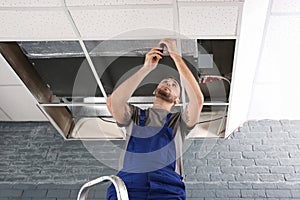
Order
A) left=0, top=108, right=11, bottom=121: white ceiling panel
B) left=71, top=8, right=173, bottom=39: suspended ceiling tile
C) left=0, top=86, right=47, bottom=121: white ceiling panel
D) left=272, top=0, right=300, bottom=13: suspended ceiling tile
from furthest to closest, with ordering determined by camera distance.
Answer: left=0, top=108, right=11, bottom=121: white ceiling panel → left=0, top=86, right=47, bottom=121: white ceiling panel → left=272, top=0, right=300, bottom=13: suspended ceiling tile → left=71, top=8, right=173, bottom=39: suspended ceiling tile

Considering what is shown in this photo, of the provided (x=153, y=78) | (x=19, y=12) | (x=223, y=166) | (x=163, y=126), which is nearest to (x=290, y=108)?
(x=223, y=166)

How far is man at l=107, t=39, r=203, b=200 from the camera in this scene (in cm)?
158

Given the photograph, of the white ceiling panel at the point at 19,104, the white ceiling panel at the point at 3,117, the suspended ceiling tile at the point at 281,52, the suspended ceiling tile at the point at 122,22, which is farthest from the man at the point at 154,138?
the white ceiling panel at the point at 3,117

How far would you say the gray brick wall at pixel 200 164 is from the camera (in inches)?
116

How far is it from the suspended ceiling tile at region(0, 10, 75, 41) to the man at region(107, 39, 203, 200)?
0.52 metres

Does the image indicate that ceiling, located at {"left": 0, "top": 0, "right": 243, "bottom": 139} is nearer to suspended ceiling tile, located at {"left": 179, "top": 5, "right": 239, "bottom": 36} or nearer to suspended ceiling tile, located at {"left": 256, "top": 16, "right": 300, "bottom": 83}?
suspended ceiling tile, located at {"left": 179, "top": 5, "right": 239, "bottom": 36}

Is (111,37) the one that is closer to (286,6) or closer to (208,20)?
(208,20)

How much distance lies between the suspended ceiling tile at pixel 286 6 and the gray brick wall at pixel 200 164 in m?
1.28

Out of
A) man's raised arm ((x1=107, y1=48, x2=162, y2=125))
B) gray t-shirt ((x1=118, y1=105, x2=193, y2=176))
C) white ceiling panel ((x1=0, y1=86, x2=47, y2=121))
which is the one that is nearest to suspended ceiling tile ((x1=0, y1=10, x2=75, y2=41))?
man's raised arm ((x1=107, y1=48, x2=162, y2=125))

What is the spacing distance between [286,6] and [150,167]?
118 cm

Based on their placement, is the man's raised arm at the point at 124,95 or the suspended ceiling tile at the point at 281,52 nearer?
the man's raised arm at the point at 124,95

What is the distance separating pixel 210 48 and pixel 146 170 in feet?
3.46

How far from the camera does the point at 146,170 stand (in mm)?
1640

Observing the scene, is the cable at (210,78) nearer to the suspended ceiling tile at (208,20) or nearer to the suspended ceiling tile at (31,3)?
the suspended ceiling tile at (208,20)
